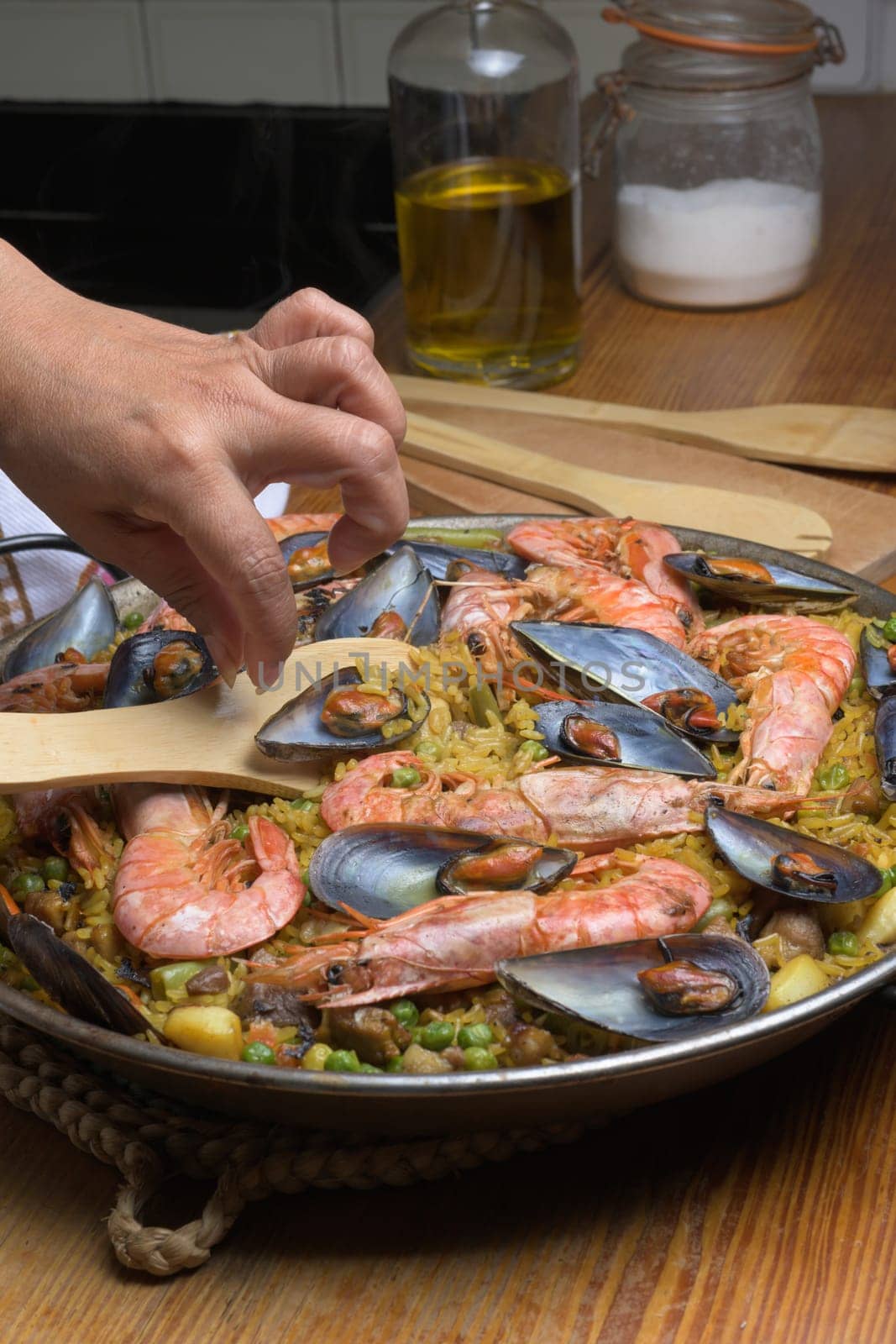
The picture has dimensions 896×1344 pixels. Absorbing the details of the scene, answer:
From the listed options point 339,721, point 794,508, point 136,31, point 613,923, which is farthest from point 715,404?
point 136,31

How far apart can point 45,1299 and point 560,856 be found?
2.50 ft

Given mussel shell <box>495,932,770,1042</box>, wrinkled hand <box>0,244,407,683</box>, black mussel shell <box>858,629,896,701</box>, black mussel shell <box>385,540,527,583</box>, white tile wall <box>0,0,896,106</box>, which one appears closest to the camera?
mussel shell <box>495,932,770,1042</box>

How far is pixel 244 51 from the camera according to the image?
5.83 meters

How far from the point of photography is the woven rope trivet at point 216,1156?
1.51 metres

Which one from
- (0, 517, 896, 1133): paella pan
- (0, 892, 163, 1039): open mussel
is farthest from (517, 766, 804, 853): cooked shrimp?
(0, 892, 163, 1039): open mussel

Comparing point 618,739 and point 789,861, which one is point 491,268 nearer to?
point 618,739

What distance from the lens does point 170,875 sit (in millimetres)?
1687

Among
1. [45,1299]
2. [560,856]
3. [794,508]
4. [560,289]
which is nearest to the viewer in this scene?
[45,1299]

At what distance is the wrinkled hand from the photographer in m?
1.54

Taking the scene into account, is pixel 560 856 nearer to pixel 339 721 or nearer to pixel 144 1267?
pixel 339 721

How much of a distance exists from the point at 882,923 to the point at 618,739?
1.37ft

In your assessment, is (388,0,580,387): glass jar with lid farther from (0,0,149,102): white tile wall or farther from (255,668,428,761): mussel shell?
(0,0,149,102): white tile wall

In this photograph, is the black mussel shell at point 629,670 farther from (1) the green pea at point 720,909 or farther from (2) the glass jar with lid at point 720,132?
(2) the glass jar with lid at point 720,132

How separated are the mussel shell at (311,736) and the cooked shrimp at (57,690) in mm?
352
